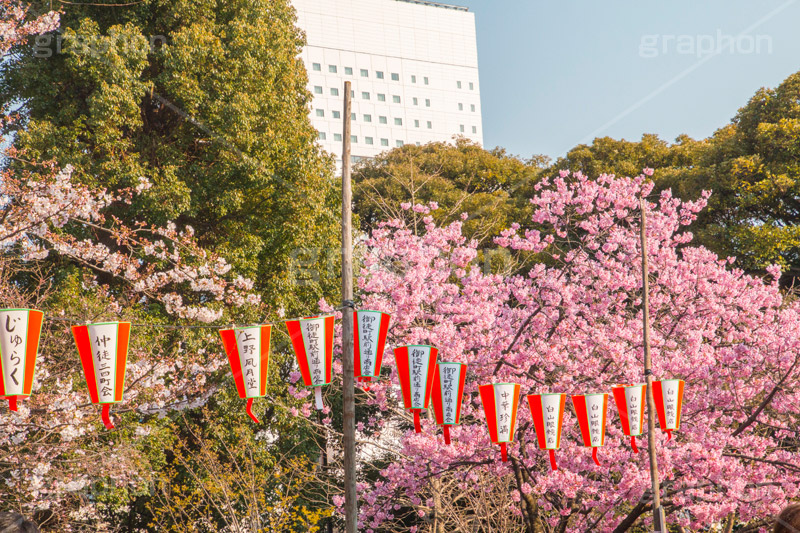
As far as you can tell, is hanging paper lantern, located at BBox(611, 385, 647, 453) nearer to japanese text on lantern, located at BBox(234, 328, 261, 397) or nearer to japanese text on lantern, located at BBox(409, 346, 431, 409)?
japanese text on lantern, located at BBox(409, 346, 431, 409)

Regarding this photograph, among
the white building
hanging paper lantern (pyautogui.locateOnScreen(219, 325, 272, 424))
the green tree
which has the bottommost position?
hanging paper lantern (pyautogui.locateOnScreen(219, 325, 272, 424))

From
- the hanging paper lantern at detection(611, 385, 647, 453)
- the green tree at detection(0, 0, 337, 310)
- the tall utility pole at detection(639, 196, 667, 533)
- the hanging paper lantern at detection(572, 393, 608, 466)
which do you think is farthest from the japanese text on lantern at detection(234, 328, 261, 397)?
the green tree at detection(0, 0, 337, 310)

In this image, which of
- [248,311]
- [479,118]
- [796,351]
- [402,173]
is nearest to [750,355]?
[796,351]

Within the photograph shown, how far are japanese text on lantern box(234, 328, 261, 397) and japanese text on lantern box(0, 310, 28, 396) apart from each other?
6.43 feet

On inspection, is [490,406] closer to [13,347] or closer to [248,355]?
[248,355]

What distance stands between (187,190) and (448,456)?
21.4ft

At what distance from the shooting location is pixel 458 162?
75.8ft

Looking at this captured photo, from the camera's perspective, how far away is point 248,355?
7.23 meters

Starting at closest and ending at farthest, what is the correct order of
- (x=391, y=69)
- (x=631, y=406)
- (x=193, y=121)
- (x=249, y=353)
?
(x=249, y=353) < (x=631, y=406) < (x=193, y=121) < (x=391, y=69)

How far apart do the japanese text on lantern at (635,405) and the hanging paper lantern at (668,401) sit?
0.69 feet

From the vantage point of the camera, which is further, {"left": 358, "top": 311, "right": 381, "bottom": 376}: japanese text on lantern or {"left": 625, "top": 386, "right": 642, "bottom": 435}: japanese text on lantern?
{"left": 625, "top": 386, "right": 642, "bottom": 435}: japanese text on lantern

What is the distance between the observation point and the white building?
45.4m

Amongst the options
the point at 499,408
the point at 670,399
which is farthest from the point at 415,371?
the point at 670,399

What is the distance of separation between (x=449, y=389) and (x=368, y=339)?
1.27m
